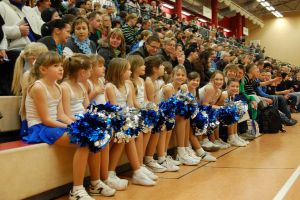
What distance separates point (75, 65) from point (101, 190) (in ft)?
3.24

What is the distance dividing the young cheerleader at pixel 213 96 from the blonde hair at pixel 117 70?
155 centimetres

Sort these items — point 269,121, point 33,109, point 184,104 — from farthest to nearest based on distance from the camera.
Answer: point 269,121
point 184,104
point 33,109

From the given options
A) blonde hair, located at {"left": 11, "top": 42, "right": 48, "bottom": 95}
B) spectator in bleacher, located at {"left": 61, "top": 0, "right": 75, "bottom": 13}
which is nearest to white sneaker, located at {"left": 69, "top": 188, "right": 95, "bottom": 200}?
blonde hair, located at {"left": 11, "top": 42, "right": 48, "bottom": 95}

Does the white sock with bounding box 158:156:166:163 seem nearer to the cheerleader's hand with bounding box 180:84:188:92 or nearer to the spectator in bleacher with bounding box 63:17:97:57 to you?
the cheerleader's hand with bounding box 180:84:188:92

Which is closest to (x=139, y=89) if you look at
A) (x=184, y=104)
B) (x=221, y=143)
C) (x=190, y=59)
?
(x=184, y=104)

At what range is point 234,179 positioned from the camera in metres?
3.36

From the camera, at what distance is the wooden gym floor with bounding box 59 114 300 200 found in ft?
9.45

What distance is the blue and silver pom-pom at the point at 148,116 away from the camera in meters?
3.42

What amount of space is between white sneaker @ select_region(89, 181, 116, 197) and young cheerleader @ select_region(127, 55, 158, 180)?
0.63m

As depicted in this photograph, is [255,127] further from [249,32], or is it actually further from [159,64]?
[249,32]

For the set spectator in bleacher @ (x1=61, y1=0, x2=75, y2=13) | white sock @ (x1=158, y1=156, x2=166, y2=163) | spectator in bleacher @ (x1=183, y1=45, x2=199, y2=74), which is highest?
spectator in bleacher @ (x1=61, y1=0, x2=75, y2=13)

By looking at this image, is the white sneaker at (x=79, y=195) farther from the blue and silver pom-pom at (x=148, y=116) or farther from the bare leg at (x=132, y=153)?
the blue and silver pom-pom at (x=148, y=116)

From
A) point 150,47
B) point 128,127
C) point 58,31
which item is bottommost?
point 128,127

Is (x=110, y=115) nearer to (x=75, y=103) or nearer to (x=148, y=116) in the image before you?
(x=75, y=103)
